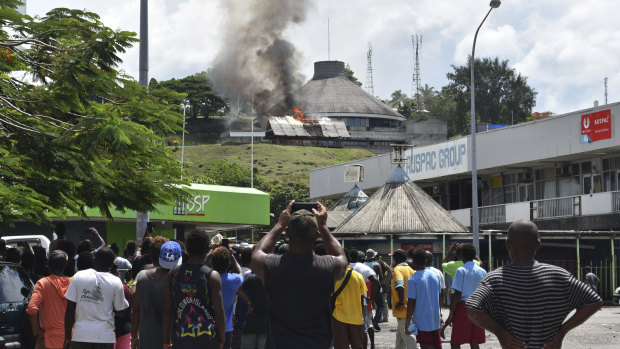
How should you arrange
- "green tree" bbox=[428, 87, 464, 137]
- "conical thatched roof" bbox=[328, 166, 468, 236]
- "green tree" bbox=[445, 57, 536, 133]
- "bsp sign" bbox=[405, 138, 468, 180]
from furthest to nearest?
1. "green tree" bbox=[428, 87, 464, 137]
2. "green tree" bbox=[445, 57, 536, 133]
3. "bsp sign" bbox=[405, 138, 468, 180]
4. "conical thatched roof" bbox=[328, 166, 468, 236]

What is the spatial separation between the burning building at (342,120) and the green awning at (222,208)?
9453 cm

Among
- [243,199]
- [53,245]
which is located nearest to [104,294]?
[53,245]

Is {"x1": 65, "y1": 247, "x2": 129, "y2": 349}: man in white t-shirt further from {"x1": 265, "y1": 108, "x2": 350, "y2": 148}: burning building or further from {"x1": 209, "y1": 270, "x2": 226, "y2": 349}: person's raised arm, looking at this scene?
{"x1": 265, "y1": 108, "x2": 350, "y2": 148}: burning building

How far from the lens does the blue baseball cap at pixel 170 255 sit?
835 centimetres

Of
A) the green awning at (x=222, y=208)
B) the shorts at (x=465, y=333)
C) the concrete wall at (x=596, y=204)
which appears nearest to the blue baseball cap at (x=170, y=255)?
the shorts at (x=465, y=333)

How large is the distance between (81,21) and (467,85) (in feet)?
320

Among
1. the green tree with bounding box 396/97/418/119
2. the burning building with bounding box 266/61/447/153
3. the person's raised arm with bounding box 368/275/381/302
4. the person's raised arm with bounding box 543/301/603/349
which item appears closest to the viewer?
the person's raised arm with bounding box 543/301/603/349

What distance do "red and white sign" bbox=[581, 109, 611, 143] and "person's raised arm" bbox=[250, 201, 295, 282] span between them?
110 ft

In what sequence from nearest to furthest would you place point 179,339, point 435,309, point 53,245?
point 179,339 → point 435,309 → point 53,245

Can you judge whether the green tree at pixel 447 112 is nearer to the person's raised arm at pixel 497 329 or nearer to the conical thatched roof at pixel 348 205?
the conical thatched roof at pixel 348 205

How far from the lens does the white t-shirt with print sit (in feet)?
27.8

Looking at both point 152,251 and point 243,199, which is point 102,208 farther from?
point 243,199

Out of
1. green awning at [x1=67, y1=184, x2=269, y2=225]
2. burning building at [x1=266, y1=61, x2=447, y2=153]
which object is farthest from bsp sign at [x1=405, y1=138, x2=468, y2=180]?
burning building at [x1=266, y1=61, x2=447, y2=153]

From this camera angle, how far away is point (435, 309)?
11.0 meters
